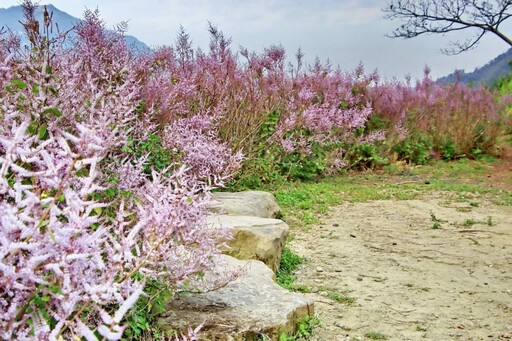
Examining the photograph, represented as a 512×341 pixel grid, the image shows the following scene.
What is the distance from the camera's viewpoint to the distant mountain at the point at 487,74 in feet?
44.9

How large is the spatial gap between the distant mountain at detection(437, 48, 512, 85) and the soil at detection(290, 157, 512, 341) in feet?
24.6

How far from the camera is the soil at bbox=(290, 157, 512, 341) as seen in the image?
3.42 metres

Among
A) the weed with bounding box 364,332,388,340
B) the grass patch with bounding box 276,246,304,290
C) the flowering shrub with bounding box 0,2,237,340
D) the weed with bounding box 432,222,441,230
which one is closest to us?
the flowering shrub with bounding box 0,2,237,340

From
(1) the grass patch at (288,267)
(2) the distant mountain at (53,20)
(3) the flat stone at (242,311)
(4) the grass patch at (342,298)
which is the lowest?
(4) the grass patch at (342,298)

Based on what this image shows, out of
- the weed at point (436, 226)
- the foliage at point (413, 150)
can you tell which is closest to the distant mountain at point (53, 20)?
the weed at point (436, 226)

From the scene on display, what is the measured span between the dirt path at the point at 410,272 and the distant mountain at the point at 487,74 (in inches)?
301

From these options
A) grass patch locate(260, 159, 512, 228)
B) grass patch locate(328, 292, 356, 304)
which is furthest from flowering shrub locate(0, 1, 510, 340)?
grass patch locate(328, 292, 356, 304)

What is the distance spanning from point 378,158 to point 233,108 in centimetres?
406

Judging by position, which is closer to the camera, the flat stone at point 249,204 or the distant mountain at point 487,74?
the flat stone at point 249,204

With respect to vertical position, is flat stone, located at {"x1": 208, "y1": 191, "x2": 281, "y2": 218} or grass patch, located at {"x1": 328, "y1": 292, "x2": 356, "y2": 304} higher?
flat stone, located at {"x1": 208, "y1": 191, "x2": 281, "y2": 218}

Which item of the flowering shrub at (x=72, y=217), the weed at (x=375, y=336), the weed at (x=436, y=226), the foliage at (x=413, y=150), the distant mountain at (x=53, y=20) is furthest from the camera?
the foliage at (x=413, y=150)

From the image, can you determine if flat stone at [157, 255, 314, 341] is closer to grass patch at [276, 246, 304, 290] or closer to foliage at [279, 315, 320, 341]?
foliage at [279, 315, 320, 341]

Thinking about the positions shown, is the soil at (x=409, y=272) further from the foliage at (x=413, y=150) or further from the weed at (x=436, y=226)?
the foliage at (x=413, y=150)

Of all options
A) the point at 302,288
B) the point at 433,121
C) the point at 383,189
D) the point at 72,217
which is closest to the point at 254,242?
the point at 302,288
